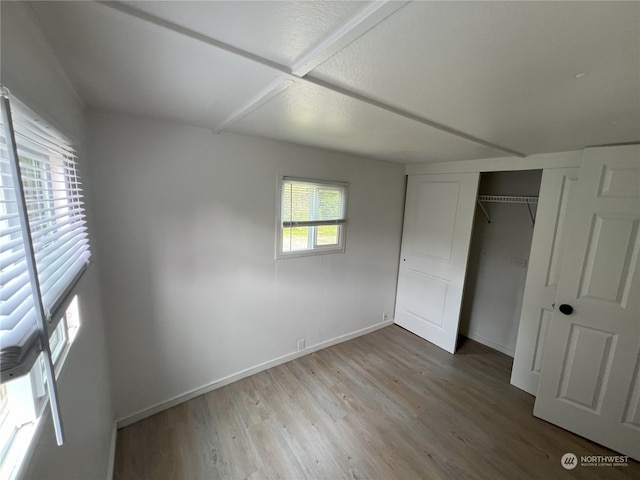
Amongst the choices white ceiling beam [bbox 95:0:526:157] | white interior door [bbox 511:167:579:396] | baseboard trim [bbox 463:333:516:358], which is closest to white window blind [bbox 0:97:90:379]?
white ceiling beam [bbox 95:0:526:157]

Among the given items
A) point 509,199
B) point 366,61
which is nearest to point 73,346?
point 366,61

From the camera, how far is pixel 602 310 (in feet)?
5.88

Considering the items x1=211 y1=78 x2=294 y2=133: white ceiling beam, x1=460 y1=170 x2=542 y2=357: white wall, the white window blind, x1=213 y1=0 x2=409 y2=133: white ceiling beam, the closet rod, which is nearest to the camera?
the white window blind

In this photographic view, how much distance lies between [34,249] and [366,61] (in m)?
1.16

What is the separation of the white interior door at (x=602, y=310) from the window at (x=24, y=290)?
2852 millimetres

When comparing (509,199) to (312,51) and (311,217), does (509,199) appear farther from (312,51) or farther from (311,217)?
(312,51)

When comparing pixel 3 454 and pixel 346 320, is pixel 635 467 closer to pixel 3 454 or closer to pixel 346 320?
pixel 346 320

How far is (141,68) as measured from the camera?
Result: 1.02 metres

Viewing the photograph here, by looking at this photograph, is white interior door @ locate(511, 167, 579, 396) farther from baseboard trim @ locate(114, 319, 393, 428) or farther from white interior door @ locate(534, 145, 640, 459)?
baseboard trim @ locate(114, 319, 393, 428)

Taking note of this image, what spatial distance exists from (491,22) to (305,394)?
8.49 feet

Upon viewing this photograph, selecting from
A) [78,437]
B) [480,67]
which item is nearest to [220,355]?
[78,437]

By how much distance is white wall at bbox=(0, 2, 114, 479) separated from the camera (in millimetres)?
682

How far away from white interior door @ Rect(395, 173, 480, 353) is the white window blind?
124 inches

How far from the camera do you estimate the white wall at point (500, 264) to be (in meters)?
2.81
